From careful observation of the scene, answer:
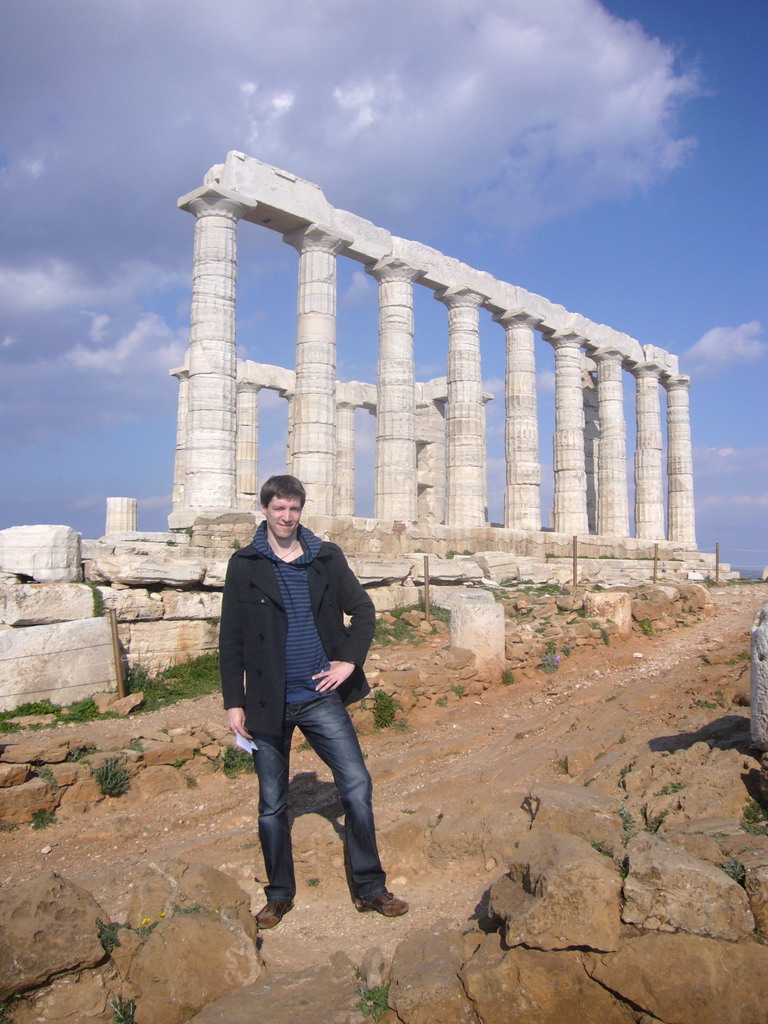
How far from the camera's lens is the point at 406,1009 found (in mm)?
3209

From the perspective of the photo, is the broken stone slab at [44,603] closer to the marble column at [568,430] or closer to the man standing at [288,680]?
the man standing at [288,680]

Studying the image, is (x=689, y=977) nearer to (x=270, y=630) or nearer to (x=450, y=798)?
(x=270, y=630)

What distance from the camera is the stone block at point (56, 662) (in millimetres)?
9797

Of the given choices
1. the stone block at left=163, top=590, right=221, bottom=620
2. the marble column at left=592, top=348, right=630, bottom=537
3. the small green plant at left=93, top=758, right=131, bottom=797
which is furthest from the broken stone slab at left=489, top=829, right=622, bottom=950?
the marble column at left=592, top=348, right=630, bottom=537

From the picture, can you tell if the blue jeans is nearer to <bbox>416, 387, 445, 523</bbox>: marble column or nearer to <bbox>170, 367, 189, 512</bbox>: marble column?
<bbox>170, 367, 189, 512</bbox>: marble column

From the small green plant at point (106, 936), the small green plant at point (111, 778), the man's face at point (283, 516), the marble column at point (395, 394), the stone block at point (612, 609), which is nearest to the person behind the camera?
the small green plant at point (106, 936)

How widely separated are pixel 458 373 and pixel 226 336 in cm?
893

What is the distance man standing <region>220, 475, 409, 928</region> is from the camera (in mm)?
4242

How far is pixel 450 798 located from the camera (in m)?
6.69

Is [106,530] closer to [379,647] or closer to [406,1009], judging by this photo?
[379,647]

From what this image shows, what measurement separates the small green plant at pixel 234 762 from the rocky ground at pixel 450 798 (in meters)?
0.09

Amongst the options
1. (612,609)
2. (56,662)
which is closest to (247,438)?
(612,609)

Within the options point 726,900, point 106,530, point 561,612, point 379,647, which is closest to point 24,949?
point 726,900

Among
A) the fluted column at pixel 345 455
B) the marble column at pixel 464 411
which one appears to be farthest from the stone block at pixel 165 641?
the fluted column at pixel 345 455
